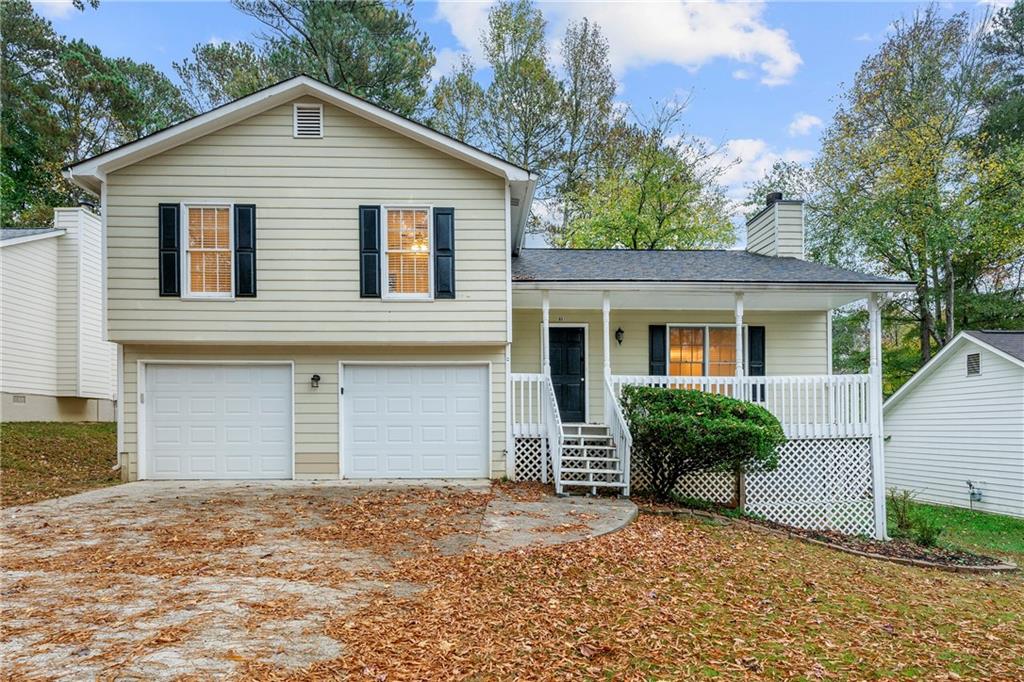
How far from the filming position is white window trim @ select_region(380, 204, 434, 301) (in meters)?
9.98

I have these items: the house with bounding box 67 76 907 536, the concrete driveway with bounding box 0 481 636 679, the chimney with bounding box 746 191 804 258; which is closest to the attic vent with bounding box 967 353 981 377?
the chimney with bounding box 746 191 804 258

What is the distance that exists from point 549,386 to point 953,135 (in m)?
18.1

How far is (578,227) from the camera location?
2150cm

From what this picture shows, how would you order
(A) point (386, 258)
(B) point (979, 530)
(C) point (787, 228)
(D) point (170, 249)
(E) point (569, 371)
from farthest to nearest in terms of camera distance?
(C) point (787, 228) < (B) point (979, 530) < (E) point (569, 371) < (A) point (386, 258) < (D) point (170, 249)

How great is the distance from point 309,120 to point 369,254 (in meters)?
2.36

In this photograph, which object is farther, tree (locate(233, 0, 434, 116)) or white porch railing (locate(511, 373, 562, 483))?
tree (locate(233, 0, 434, 116))

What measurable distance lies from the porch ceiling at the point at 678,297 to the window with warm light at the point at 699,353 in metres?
0.63

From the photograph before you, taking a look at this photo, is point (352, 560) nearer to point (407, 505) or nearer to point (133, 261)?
point (407, 505)

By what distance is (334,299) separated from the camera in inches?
391

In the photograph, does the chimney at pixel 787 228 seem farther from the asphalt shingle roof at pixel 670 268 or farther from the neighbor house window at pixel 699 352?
the neighbor house window at pixel 699 352

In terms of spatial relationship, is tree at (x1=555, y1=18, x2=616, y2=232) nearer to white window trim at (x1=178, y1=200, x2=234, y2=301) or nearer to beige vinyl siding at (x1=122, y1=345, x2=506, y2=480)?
beige vinyl siding at (x1=122, y1=345, x2=506, y2=480)

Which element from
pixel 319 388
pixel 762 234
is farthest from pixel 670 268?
pixel 319 388

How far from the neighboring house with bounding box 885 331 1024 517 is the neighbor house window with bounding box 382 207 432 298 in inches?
465

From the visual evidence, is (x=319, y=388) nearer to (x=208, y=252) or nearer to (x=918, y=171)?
(x=208, y=252)
